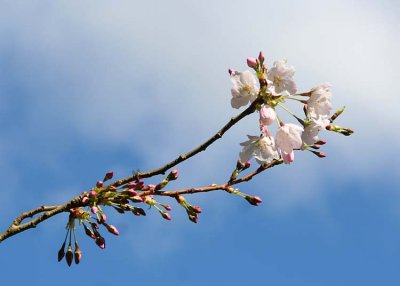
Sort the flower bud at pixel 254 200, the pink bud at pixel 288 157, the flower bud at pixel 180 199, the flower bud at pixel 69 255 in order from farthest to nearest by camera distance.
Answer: the flower bud at pixel 69 255
the flower bud at pixel 254 200
the flower bud at pixel 180 199
the pink bud at pixel 288 157

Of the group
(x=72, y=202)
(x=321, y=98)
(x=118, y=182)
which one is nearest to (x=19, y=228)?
(x=72, y=202)

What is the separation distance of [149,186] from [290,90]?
1.30 m

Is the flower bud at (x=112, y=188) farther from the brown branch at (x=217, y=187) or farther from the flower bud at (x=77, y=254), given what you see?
the flower bud at (x=77, y=254)

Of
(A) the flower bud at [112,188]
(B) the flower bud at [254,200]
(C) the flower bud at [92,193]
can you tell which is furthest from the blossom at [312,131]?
(C) the flower bud at [92,193]

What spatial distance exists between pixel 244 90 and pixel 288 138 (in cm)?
51

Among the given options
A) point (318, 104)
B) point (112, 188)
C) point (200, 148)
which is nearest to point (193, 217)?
point (112, 188)

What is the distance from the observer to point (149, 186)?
5035 millimetres

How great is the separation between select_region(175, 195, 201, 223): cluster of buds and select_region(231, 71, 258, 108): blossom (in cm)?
93

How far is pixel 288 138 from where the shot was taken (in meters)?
4.72

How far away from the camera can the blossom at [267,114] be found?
4336mm

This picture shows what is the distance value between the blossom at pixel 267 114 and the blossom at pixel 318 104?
54 cm

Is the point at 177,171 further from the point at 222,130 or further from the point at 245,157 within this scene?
the point at 222,130

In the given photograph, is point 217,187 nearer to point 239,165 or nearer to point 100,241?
point 239,165

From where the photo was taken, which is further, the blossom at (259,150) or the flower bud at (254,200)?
the flower bud at (254,200)
